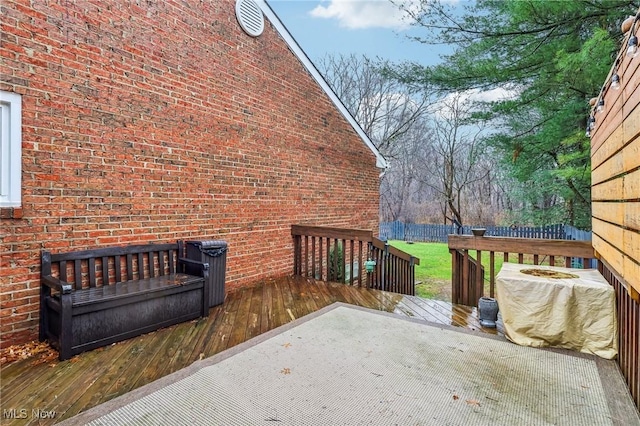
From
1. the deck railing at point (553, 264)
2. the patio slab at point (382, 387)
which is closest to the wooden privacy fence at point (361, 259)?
the deck railing at point (553, 264)

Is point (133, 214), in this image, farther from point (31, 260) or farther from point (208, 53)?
point (208, 53)

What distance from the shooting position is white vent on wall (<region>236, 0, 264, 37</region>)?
188 inches

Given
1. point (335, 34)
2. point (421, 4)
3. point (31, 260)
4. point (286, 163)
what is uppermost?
point (335, 34)

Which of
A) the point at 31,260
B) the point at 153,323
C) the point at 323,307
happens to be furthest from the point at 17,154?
the point at 323,307

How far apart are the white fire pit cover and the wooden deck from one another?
43cm

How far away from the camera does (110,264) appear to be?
341 cm

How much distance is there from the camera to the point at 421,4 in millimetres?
5824

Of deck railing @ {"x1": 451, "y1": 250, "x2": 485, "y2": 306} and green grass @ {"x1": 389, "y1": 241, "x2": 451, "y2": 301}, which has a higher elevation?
deck railing @ {"x1": 451, "y1": 250, "x2": 485, "y2": 306}

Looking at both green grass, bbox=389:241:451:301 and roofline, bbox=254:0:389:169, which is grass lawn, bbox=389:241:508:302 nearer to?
green grass, bbox=389:241:451:301

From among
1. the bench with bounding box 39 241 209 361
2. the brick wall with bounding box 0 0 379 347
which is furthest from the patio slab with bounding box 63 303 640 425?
the brick wall with bounding box 0 0 379 347

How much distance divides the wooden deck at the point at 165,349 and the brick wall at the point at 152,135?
26.2 inches

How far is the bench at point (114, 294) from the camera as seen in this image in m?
2.66

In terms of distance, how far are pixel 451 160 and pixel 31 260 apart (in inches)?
631

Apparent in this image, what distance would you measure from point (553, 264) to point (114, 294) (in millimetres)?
4248
